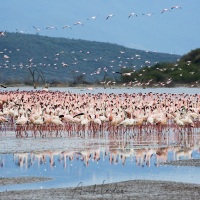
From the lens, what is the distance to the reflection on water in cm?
1648

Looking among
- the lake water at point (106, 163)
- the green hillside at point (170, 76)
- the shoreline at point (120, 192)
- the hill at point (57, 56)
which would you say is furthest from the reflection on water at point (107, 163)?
the hill at point (57, 56)

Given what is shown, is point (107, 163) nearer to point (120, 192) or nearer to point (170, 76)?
point (120, 192)

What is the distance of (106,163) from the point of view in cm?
1898

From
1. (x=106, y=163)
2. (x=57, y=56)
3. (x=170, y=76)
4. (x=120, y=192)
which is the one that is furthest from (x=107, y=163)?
(x=57, y=56)

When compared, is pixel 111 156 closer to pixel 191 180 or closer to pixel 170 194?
pixel 191 180

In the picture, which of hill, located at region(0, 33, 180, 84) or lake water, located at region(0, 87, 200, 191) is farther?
hill, located at region(0, 33, 180, 84)

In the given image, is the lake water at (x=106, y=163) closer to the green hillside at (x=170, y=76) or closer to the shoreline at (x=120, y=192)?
the shoreline at (x=120, y=192)

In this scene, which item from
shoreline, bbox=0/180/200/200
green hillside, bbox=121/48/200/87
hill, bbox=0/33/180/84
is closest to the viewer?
shoreline, bbox=0/180/200/200

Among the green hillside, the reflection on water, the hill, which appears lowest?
the reflection on water

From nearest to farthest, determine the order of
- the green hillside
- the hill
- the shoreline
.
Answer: the shoreline
the green hillside
the hill

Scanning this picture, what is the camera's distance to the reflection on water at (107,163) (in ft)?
54.1

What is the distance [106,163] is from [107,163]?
3cm

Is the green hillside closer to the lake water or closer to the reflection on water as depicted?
the lake water

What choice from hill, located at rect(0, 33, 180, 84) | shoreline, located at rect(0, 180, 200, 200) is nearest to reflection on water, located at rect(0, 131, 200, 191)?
shoreline, located at rect(0, 180, 200, 200)
